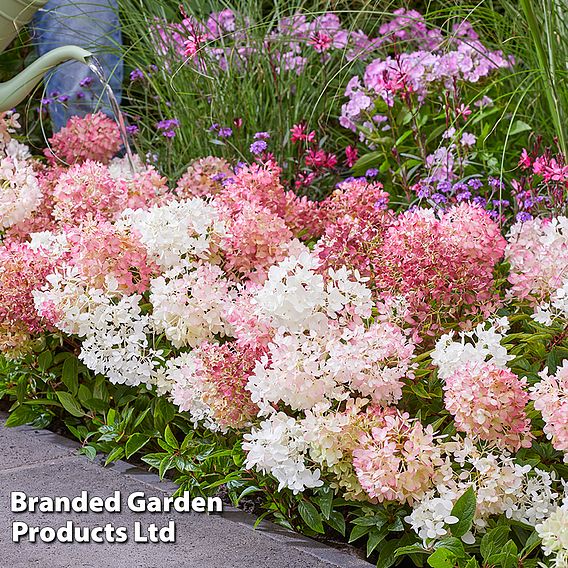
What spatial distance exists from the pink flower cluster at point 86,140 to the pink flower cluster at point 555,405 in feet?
6.64

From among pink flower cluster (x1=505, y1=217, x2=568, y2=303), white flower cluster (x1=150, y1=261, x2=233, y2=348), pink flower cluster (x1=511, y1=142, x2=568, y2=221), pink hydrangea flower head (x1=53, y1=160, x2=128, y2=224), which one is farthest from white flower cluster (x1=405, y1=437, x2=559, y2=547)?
pink hydrangea flower head (x1=53, y1=160, x2=128, y2=224)

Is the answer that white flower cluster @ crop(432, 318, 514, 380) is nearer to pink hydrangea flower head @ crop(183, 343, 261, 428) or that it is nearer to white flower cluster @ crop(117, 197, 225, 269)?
pink hydrangea flower head @ crop(183, 343, 261, 428)

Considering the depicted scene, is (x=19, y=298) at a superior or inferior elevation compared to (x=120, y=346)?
superior

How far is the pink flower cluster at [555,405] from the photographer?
1.64 m

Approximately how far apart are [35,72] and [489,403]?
6.95 feet

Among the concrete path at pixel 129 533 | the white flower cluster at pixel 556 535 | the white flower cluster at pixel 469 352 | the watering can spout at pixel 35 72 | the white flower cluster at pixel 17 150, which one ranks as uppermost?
the watering can spout at pixel 35 72

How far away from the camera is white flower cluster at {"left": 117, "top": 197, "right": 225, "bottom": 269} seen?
2.31m

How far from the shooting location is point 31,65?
325 centimetres

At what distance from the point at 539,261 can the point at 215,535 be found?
0.91 m

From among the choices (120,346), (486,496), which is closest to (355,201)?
(120,346)

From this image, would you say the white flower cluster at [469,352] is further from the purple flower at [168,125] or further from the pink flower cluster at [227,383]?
the purple flower at [168,125]

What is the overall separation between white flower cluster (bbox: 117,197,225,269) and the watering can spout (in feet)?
3.21

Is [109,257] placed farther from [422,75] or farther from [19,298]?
[422,75]

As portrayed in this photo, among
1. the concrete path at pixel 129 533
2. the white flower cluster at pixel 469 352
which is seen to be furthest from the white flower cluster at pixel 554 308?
the concrete path at pixel 129 533
